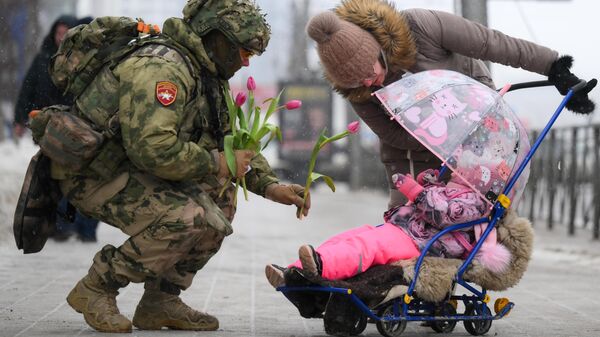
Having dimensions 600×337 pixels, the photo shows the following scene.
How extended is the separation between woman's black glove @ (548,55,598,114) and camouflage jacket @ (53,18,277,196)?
5.29 ft

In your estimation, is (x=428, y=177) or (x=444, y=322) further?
(x=444, y=322)

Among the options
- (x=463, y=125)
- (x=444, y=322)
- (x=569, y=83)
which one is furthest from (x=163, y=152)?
(x=569, y=83)

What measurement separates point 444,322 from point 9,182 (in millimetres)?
7847

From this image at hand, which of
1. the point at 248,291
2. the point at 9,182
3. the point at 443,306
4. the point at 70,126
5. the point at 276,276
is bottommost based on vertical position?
the point at 9,182

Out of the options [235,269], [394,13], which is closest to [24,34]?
[235,269]

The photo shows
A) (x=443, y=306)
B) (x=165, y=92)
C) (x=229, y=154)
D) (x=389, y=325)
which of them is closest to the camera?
(x=165, y=92)

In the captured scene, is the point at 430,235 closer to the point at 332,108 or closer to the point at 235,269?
the point at 235,269

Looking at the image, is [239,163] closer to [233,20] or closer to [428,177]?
[233,20]

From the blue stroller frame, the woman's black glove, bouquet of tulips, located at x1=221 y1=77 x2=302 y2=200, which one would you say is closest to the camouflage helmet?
bouquet of tulips, located at x1=221 y1=77 x2=302 y2=200

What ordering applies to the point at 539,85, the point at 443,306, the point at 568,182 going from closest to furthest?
1. the point at 443,306
2. the point at 539,85
3. the point at 568,182

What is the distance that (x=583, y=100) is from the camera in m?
5.50

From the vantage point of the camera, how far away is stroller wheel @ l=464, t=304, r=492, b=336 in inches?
217

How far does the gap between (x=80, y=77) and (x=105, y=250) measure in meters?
0.79

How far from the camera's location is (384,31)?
5500mm
